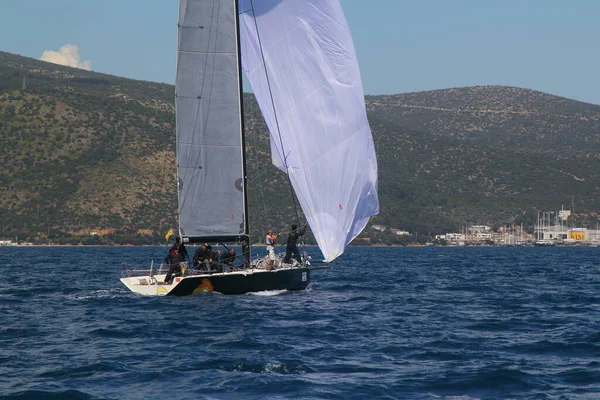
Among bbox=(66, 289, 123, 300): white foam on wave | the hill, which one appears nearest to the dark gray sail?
bbox=(66, 289, 123, 300): white foam on wave

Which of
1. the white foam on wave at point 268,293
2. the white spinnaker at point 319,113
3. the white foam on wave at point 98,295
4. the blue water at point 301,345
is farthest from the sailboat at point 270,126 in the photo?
the blue water at point 301,345

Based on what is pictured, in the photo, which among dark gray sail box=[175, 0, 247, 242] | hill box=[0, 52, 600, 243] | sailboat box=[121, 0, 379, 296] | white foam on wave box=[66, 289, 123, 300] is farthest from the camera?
hill box=[0, 52, 600, 243]

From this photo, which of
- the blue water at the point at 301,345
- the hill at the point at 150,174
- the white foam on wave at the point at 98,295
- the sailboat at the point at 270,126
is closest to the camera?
the blue water at the point at 301,345

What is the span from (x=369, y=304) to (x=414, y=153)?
14852cm

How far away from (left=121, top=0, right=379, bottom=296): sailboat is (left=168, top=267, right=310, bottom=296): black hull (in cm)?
4

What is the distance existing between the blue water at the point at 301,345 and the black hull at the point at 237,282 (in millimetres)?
318

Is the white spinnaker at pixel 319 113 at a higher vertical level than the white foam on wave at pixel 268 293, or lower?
higher

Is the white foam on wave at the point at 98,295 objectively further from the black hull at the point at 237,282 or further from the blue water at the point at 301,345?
the black hull at the point at 237,282

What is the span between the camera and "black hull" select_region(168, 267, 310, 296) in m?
29.0

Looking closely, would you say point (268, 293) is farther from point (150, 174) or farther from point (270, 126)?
point (150, 174)

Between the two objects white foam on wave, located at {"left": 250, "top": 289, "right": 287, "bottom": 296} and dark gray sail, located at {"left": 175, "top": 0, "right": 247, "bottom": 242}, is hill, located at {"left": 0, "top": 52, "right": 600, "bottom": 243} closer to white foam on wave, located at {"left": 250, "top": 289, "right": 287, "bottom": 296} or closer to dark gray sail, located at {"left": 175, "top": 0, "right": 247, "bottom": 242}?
dark gray sail, located at {"left": 175, "top": 0, "right": 247, "bottom": 242}

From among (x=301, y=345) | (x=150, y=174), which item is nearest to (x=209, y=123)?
(x=301, y=345)

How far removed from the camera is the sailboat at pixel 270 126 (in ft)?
94.8

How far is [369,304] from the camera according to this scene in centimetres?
2880
